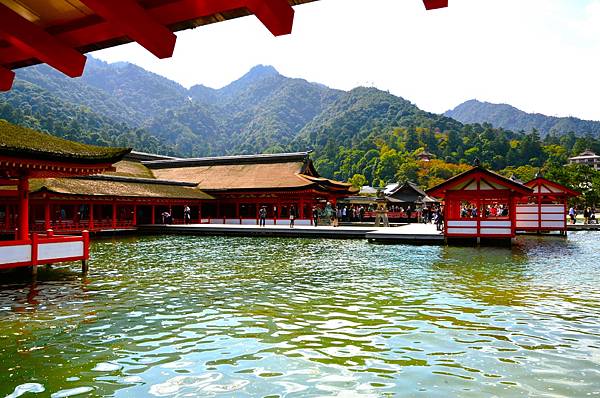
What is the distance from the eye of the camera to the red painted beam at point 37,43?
9.36 ft

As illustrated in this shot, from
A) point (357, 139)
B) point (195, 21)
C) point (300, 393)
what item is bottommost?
point (300, 393)

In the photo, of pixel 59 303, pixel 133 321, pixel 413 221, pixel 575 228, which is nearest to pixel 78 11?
pixel 133 321

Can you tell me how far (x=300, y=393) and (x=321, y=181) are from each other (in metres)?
31.2

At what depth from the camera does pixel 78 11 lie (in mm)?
2920

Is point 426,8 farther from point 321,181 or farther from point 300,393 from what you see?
point 321,181

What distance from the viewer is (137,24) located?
281 centimetres

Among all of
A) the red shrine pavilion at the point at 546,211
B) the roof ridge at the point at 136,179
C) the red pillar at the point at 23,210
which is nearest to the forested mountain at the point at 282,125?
the roof ridge at the point at 136,179

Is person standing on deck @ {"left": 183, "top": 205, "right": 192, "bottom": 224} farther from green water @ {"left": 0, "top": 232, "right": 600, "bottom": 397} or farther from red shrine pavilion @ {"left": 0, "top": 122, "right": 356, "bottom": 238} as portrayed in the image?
green water @ {"left": 0, "top": 232, "right": 600, "bottom": 397}

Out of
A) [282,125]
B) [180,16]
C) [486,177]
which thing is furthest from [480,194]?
[282,125]

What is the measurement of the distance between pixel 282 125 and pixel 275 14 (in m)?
159

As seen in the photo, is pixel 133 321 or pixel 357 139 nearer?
pixel 133 321

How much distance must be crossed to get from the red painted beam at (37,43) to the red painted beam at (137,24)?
0.58m

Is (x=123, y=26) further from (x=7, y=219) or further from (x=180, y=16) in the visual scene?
(x=7, y=219)

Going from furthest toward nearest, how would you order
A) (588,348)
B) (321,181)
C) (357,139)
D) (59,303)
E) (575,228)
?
(357,139)
(321,181)
(575,228)
(59,303)
(588,348)
